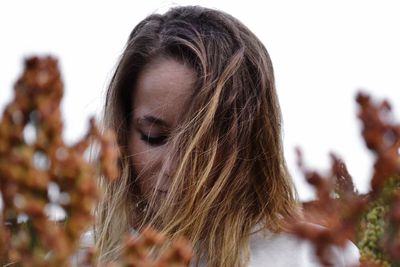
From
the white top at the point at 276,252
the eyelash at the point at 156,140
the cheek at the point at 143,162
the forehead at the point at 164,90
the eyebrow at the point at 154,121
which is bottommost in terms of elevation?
the white top at the point at 276,252

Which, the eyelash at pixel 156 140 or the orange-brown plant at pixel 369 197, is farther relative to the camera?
the eyelash at pixel 156 140

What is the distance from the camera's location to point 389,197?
808mm

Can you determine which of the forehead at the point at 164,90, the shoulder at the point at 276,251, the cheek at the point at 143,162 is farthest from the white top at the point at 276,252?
the forehead at the point at 164,90

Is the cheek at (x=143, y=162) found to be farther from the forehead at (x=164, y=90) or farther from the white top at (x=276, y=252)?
the white top at (x=276, y=252)

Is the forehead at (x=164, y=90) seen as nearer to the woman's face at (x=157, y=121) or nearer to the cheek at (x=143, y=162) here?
the woman's face at (x=157, y=121)

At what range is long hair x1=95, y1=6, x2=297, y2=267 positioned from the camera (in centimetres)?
290

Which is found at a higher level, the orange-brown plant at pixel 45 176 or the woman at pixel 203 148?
the orange-brown plant at pixel 45 176

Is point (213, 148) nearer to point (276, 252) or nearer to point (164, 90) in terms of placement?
point (164, 90)

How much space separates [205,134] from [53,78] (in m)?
2.34

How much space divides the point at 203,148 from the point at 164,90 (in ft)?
1.06

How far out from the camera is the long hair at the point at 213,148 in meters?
2.90

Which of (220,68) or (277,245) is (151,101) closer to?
(220,68)

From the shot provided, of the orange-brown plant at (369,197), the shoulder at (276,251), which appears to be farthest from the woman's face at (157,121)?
the orange-brown plant at (369,197)

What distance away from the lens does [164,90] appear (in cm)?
291
